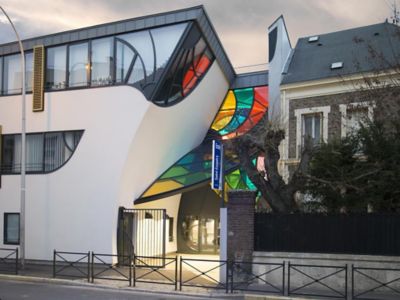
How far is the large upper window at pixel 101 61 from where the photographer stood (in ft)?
67.1

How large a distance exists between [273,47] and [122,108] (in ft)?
29.8

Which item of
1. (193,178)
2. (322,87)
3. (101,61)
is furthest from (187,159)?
(322,87)

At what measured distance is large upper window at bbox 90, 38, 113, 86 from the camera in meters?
20.5

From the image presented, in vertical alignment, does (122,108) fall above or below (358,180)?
above

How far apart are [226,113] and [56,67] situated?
8.74 meters

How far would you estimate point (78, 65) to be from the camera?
21.1 m

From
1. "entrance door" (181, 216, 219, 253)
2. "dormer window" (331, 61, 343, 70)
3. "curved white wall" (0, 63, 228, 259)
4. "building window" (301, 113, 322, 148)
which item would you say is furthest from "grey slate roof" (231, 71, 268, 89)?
"entrance door" (181, 216, 219, 253)

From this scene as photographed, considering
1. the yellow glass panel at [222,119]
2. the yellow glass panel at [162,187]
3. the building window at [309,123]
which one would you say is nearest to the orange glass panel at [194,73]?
the yellow glass panel at [222,119]

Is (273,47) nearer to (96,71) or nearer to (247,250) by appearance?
(96,71)

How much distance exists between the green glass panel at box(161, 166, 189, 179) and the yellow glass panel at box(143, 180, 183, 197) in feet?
1.41

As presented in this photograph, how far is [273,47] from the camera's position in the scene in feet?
81.1

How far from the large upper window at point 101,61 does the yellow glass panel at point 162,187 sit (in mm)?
4648

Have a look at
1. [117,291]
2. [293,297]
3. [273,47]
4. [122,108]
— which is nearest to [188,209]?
[122,108]

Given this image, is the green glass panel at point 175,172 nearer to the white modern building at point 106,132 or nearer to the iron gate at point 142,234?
the white modern building at point 106,132
